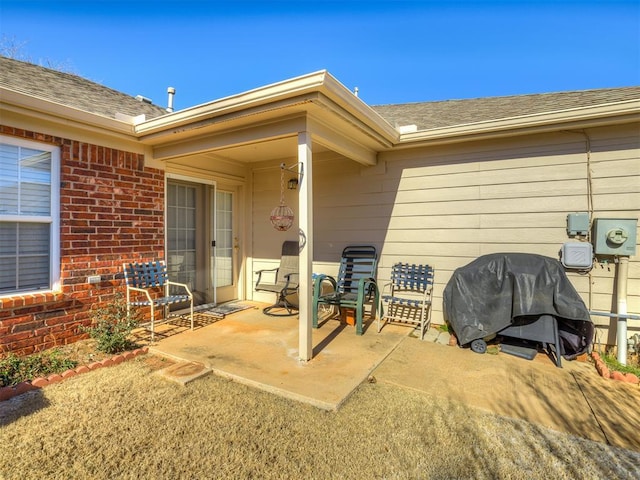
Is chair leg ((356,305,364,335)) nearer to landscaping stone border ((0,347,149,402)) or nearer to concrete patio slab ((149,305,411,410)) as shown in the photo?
concrete patio slab ((149,305,411,410))

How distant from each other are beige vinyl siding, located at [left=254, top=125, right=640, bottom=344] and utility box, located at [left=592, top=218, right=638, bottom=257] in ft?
0.42

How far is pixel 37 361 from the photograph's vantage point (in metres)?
3.04

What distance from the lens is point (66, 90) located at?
14.1ft

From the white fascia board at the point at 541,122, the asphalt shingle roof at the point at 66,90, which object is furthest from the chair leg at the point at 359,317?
the asphalt shingle roof at the point at 66,90

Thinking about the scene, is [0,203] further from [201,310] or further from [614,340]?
[614,340]

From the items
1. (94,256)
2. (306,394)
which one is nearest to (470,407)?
(306,394)

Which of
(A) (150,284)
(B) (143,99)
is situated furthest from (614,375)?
(B) (143,99)

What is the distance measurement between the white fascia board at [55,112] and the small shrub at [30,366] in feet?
7.56

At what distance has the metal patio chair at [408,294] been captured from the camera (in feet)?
Answer: 14.1

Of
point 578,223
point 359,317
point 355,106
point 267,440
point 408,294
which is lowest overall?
point 267,440

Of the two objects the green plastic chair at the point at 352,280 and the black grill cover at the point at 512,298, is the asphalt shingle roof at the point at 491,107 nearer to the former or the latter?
the black grill cover at the point at 512,298

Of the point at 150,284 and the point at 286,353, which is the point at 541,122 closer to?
the point at 286,353

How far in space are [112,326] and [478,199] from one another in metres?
4.49

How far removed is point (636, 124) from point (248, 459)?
186 inches
